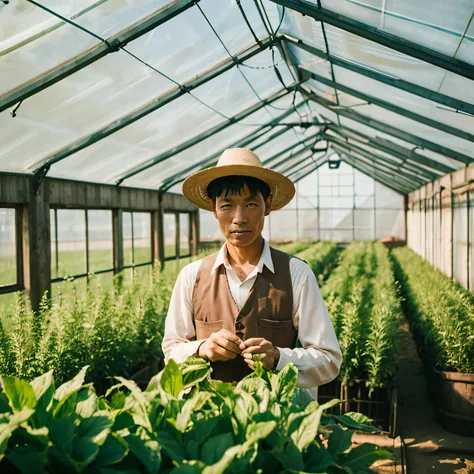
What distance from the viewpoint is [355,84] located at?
7453 mm

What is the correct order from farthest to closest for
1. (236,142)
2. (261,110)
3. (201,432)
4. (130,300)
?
(236,142) < (261,110) < (130,300) < (201,432)

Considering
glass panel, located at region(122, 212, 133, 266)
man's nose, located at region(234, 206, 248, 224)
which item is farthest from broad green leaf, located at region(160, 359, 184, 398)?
glass panel, located at region(122, 212, 133, 266)

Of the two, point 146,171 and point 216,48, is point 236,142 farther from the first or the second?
point 216,48

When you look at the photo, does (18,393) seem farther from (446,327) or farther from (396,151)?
(396,151)

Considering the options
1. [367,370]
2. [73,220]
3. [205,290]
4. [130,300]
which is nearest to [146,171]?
[73,220]

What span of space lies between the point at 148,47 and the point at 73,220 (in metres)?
4.32

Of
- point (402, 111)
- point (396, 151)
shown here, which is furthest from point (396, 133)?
point (396, 151)

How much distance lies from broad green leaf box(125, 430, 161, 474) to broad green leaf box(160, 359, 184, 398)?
25 cm

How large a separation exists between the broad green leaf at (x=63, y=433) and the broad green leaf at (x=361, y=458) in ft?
1.88

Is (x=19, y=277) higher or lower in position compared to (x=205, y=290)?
lower

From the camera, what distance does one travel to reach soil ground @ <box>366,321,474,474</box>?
435 cm

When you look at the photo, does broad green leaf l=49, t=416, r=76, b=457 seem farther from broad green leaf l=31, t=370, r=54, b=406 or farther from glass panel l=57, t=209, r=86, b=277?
glass panel l=57, t=209, r=86, b=277

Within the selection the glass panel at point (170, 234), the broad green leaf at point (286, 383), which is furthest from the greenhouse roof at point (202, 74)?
the glass panel at point (170, 234)

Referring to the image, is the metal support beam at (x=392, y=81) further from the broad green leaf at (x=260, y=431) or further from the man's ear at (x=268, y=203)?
the broad green leaf at (x=260, y=431)
